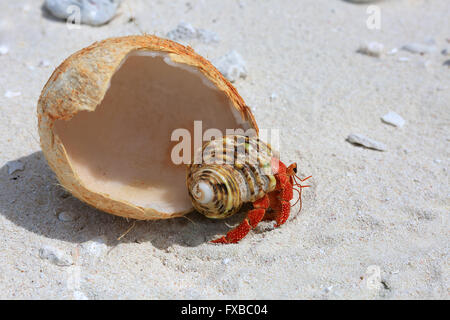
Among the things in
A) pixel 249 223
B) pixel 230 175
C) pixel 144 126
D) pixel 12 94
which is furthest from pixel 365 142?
pixel 12 94

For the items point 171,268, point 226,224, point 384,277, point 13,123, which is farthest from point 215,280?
point 13,123

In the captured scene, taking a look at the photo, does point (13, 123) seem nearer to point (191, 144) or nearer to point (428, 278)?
point (191, 144)

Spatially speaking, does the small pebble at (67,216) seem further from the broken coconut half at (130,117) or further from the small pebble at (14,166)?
the small pebble at (14,166)

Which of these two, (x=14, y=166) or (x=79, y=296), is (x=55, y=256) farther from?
(x=14, y=166)

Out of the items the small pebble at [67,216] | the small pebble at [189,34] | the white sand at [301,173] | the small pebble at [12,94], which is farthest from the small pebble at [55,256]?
the small pebble at [189,34]

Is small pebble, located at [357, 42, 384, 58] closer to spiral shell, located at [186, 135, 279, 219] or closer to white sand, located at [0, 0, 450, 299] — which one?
white sand, located at [0, 0, 450, 299]

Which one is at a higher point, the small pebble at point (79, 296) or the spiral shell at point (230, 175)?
the spiral shell at point (230, 175)
